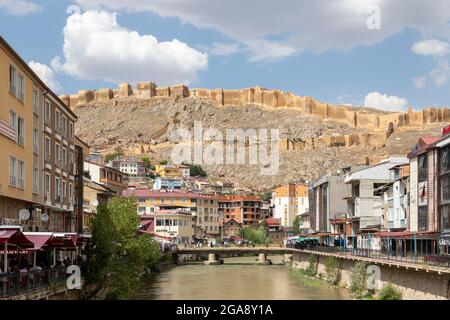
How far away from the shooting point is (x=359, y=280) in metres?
57.8

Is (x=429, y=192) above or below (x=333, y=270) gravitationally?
above

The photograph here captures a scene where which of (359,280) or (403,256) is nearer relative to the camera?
(403,256)

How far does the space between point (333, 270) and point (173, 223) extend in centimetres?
7270

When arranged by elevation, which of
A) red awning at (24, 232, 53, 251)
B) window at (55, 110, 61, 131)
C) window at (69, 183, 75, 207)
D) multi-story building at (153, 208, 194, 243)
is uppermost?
window at (55, 110, 61, 131)

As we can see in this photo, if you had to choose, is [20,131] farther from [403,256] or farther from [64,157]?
[403,256]

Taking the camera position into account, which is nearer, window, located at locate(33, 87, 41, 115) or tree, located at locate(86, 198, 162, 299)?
tree, located at locate(86, 198, 162, 299)

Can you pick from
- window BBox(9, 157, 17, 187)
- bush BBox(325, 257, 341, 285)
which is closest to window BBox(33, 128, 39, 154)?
window BBox(9, 157, 17, 187)

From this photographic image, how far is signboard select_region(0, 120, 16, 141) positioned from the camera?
41.2 metres

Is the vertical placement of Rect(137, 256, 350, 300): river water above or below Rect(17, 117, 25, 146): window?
below

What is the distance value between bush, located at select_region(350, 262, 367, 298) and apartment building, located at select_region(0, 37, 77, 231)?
955 inches

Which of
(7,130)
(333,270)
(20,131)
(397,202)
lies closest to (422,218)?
(333,270)

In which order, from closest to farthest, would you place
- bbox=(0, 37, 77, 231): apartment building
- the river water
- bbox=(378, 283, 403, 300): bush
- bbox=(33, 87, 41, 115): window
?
1. bbox=(0, 37, 77, 231): apartment building
2. bbox=(378, 283, 403, 300): bush
3. bbox=(33, 87, 41, 115): window
4. the river water

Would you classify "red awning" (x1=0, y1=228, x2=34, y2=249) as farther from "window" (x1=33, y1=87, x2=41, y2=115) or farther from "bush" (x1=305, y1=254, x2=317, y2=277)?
"bush" (x1=305, y1=254, x2=317, y2=277)
